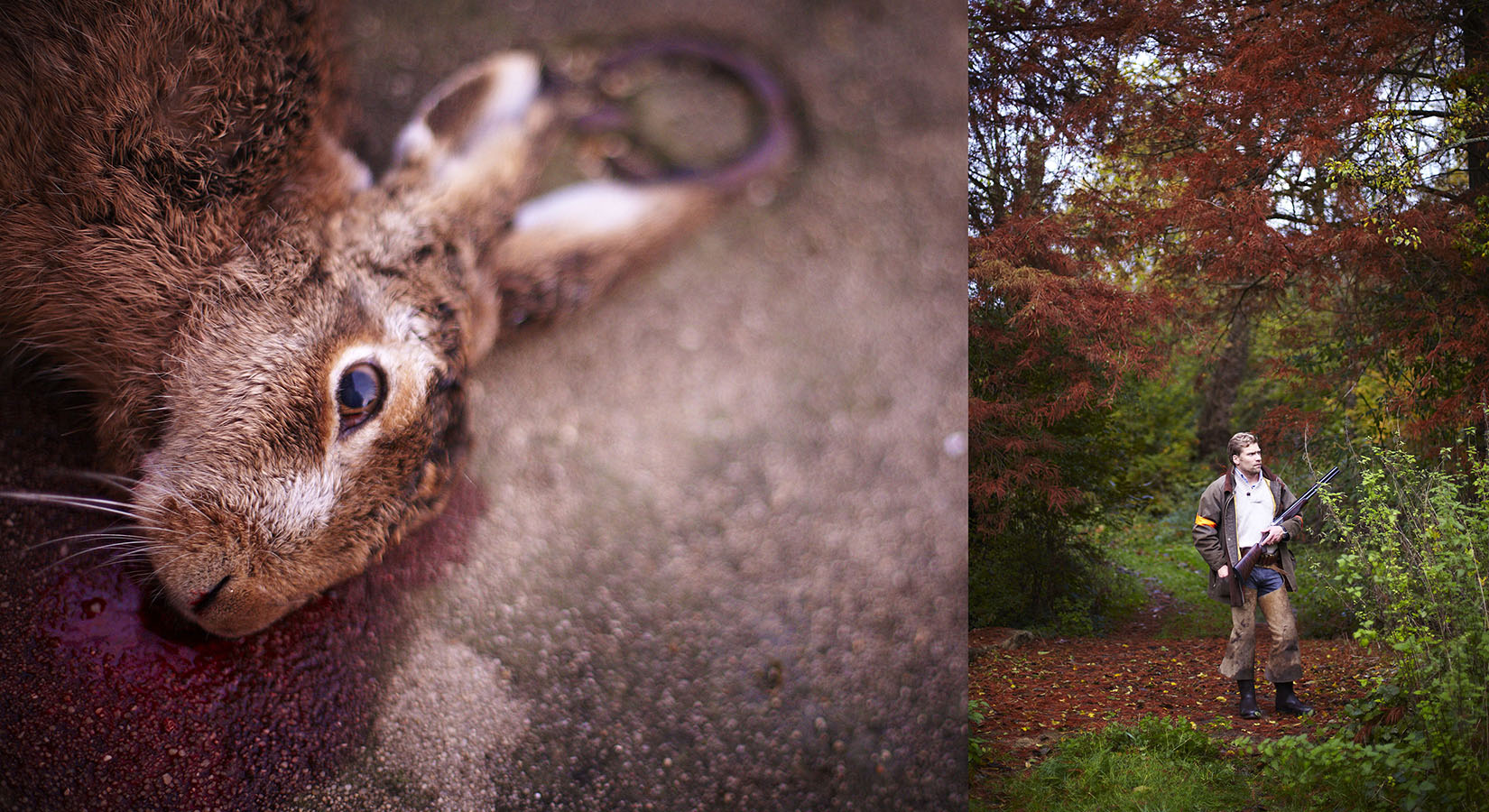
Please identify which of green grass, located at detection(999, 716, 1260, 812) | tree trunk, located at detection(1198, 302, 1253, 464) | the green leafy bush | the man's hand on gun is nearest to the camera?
the green leafy bush

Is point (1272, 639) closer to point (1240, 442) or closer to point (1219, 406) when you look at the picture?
point (1240, 442)

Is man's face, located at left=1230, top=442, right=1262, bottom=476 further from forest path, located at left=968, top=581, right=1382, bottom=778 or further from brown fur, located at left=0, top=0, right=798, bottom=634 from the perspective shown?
brown fur, located at left=0, top=0, right=798, bottom=634

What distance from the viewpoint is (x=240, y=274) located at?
1.86 m

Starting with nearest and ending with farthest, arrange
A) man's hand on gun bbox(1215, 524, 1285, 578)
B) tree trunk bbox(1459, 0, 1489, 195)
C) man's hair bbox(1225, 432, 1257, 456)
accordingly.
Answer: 1. man's hand on gun bbox(1215, 524, 1285, 578)
2. man's hair bbox(1225, 432, 1257, 456)
3. tree trunk bbox(1459, 0, 1489, 195)

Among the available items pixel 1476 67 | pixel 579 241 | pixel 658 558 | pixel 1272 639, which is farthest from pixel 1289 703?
pixel 579 241

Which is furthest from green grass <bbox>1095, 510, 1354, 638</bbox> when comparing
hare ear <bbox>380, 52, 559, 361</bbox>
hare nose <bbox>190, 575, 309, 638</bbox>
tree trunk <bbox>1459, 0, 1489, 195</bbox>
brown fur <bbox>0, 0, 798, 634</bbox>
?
hare nose <bbox>190, 575, 309, 638</bbox>

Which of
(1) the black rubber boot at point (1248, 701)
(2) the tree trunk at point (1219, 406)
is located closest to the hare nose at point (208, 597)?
(1) the black rubber boot at point (1248, 701)

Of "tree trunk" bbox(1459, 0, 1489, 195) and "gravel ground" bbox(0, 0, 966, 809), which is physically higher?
"tree trunk" bbox(1459, 0, 1489, 195)

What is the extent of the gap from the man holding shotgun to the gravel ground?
1411 mm

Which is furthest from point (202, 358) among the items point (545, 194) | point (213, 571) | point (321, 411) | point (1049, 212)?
point (1049, 212)

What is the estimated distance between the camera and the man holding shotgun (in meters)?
2.92

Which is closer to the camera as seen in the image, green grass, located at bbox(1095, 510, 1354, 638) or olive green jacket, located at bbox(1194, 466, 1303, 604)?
olive green jacket, located at bbox(1194, 466, 1303, 604)

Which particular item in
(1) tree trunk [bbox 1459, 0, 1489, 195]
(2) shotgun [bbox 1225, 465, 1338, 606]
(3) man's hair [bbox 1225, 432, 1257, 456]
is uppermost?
(1) tree trunk [bbox 1459, 0, 1489, 195]

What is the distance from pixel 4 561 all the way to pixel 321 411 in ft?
2.86
